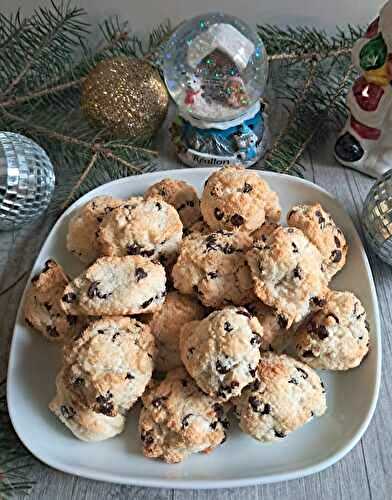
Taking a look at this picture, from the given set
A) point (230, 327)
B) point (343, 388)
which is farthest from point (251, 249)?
point (343, 388)

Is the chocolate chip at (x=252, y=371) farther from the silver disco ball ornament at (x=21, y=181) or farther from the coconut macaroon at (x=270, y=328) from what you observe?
the silver disco ball ornament at (x=21, y=181)

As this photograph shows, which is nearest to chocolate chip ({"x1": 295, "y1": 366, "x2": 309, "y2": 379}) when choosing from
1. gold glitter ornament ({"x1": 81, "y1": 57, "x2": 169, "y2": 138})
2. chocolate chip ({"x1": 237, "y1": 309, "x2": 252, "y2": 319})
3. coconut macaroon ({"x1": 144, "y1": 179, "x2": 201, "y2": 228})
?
chocolate chip ({"x1": 237, "y1": 309, "x2": 252, "y2": 319})

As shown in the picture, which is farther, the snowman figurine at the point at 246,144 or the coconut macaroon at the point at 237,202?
the snowman figurine at the point at 246,144

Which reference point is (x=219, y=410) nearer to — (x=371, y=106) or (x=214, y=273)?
(x=214, y=273)

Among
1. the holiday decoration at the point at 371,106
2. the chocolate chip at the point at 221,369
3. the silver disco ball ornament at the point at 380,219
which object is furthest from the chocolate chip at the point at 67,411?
the holiday decoration at the point at 371,106

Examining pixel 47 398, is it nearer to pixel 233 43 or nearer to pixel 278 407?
pixel 278 407

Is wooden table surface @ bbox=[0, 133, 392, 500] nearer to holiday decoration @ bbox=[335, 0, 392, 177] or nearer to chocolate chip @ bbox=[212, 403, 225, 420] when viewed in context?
chocolate chip @ bbox=[212, 403, 225, 420]
